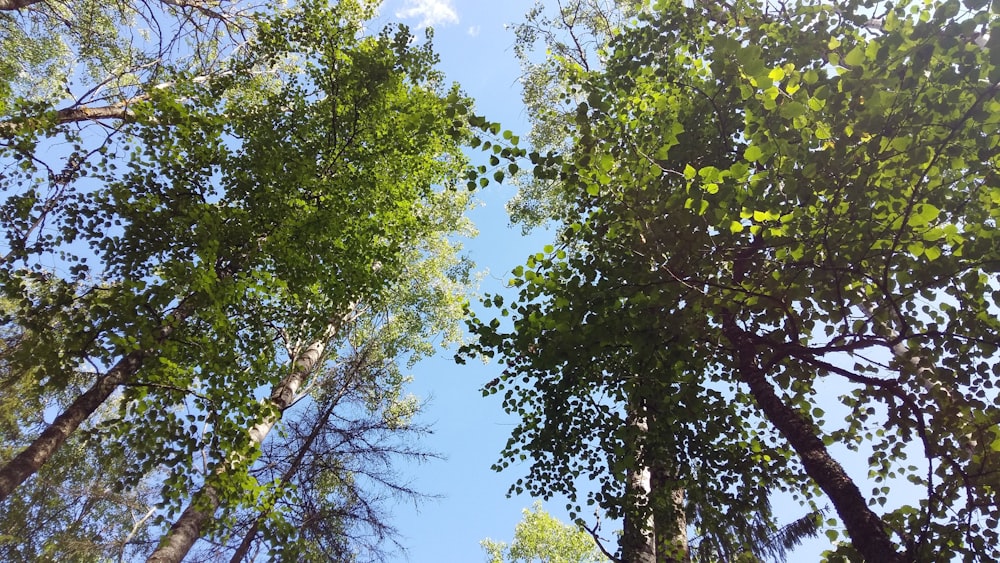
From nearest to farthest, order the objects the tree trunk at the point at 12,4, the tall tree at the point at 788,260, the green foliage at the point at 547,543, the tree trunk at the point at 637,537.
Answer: the tall tree at the point at 788,260 < the tree trunk at the point at 637,537 < the tree trunk at the point at 12,4 < the green foliage at the point at 547,543

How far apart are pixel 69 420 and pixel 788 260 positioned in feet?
23.1

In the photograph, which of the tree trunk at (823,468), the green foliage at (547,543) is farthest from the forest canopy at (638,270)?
the green foliage at (547,543)

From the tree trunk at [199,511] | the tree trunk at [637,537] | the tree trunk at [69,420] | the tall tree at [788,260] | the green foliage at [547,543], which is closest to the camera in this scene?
the tall tree at [788,260]

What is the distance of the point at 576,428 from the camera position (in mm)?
4480

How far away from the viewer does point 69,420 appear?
4883 millimetres

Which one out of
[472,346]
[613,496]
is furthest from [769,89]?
[613,496]

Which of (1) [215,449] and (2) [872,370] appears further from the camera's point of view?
(1) [215,449]

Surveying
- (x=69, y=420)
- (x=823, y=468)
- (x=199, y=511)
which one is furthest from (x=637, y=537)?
(x=69, y=420)

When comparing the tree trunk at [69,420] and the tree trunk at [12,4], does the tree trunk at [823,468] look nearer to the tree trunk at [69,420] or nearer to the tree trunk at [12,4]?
the tree trunk at [69,420]

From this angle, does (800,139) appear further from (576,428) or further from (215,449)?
(215,449)

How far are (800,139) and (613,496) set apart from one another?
11.6 ft

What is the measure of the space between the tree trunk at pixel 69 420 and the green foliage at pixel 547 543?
47.8ft

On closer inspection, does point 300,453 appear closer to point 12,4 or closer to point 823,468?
point 823,468

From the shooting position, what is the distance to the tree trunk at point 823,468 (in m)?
2.86
